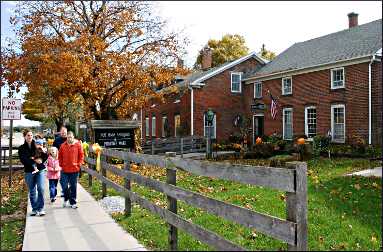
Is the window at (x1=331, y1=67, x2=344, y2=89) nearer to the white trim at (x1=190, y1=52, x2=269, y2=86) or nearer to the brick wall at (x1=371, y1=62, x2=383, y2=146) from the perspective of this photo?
the brick wall at (x1=371, y1=62, x2=383, y2=146)

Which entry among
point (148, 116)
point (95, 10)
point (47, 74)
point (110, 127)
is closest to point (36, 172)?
point (110, 127)

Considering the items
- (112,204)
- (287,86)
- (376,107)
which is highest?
(287,86)

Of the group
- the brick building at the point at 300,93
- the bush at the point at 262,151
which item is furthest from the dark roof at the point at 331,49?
the bush at the point at 262,151

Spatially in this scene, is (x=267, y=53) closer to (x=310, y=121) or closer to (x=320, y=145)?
(x=310, y=121)

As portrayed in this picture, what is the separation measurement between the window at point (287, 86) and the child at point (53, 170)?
66.5 feet

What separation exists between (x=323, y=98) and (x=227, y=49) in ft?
103

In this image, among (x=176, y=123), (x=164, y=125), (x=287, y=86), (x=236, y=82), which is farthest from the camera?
(x=164, y=125)

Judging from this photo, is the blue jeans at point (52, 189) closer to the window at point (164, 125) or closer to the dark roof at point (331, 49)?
the dark roof at point (331, 49)

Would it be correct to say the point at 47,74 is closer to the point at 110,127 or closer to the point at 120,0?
the point at 110,127

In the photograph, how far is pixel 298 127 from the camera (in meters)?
26.5

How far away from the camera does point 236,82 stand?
1273 inches

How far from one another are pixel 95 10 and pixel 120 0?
149 centimetres

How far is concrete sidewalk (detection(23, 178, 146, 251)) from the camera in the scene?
18.4 ft

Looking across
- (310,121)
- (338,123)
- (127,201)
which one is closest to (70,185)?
(127,201)
